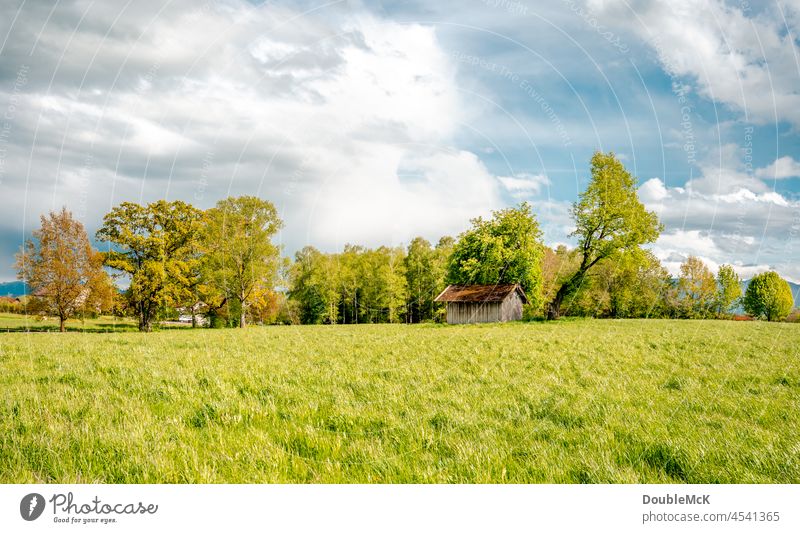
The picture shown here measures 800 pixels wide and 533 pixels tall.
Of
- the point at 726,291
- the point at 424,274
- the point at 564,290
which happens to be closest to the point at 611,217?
the point at 564,290

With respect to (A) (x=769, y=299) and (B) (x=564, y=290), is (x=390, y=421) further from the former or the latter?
(A) (x=769, y=299)

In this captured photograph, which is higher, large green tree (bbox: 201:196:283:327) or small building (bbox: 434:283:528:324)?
large green tree (bbox: 201:196:283:327)

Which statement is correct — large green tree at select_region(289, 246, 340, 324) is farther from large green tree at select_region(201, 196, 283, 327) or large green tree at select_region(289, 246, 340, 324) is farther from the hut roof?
the hut roof

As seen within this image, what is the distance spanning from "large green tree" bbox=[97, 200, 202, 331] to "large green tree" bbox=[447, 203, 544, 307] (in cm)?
2234

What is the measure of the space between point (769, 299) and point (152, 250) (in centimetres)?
7969

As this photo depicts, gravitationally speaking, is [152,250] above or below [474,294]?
above

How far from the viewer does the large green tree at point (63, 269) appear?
15898mm

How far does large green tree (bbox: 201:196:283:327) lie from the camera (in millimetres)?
33906

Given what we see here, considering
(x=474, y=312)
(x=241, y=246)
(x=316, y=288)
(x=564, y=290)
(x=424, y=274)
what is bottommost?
(x=474, y=312)

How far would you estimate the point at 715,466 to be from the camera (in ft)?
14.6

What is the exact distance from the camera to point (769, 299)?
195 ft

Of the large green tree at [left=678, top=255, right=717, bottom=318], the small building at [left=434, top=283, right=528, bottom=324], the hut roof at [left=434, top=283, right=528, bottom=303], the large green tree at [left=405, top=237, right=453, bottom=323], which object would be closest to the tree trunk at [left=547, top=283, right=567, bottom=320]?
the small building at [left=434, top=283, right=528, bottom=324]
